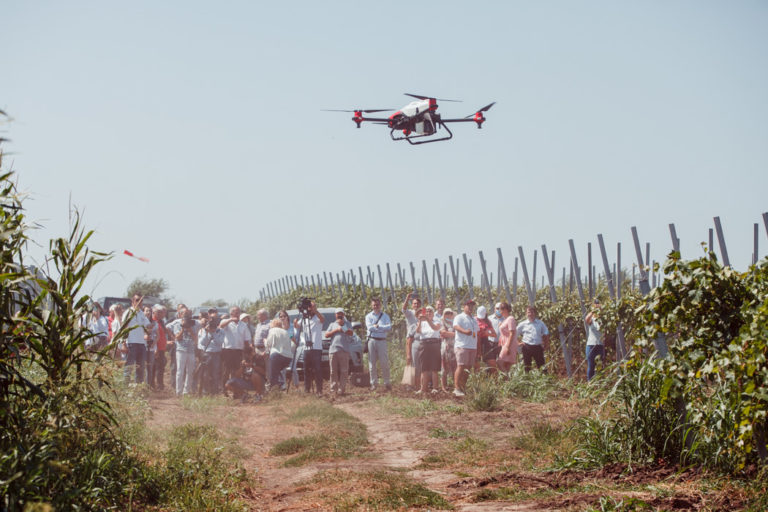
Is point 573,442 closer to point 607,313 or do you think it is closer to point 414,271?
point 607,313

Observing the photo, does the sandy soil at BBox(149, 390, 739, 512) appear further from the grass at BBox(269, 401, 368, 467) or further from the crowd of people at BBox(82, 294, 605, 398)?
the crowd of people at BBox(82, 294, 605, 398)

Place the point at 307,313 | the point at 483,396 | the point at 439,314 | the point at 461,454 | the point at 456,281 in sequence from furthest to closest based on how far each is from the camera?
the point at 456,281
the point at 439,314
the point at 307,313
the point at 483,396
the point at 461,454

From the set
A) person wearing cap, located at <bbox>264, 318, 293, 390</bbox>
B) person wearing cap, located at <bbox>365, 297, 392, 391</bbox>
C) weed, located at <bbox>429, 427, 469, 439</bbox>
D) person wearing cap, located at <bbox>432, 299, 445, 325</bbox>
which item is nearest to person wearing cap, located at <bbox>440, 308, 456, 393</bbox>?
person wearing cap, located at <bbox>432, 299, 445, 325</bbox>

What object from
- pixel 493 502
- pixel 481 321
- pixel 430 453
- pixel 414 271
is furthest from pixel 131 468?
pixel 414 271

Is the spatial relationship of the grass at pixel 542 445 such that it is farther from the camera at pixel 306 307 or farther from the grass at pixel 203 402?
the camera at pixel 306 307

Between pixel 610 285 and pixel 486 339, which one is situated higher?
pixel 610 285

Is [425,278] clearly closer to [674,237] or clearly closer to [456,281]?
[456,281]

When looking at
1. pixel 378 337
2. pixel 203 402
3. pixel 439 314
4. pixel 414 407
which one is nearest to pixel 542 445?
pixel 414 407

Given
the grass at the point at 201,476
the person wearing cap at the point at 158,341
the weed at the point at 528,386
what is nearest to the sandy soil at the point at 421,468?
the grass at the point at 201,476
